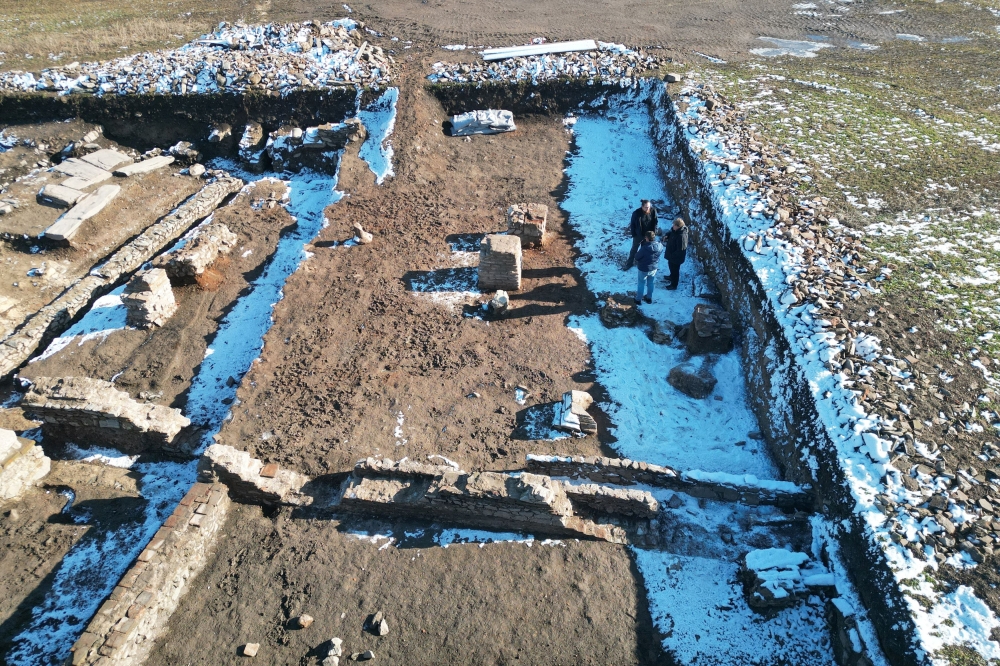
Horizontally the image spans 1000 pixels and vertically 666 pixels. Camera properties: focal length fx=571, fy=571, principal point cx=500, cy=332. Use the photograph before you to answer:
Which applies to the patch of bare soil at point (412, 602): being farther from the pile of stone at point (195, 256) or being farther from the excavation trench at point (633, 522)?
the pile of stone at point (195, 256)

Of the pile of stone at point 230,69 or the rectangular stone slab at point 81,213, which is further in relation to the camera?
the pile of stone at point 230,69

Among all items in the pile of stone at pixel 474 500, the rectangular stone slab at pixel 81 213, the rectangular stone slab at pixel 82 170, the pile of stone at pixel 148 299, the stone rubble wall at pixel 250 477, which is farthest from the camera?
the rectangular stone slab at pixel 82 170

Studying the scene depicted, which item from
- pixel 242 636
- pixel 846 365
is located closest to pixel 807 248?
pixel 846 365

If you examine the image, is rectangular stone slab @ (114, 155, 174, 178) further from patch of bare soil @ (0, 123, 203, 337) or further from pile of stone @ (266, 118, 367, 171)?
pile of stone @ (266, 118, 367, 171)

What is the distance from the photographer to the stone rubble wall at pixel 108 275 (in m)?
9.44

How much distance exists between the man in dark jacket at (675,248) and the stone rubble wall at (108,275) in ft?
32.2

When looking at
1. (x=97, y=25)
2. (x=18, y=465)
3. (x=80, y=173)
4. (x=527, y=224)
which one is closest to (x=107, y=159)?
(x=80, y=173)

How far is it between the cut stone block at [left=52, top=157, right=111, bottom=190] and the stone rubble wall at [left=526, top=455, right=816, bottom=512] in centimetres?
1200

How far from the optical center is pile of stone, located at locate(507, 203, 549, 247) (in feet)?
35.3

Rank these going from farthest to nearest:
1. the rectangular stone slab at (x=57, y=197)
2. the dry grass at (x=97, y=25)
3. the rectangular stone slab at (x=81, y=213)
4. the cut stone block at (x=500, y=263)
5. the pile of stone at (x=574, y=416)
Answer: the dry grass at (x=97, y=25), the rectangular stone slab at (x=57, y=197), the rectangular stone slab at (x=81, y=213), the cut stone block at (x=500, y=263), the pile of stone at (x=574, y=416)

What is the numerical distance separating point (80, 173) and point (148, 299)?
18.7 feet

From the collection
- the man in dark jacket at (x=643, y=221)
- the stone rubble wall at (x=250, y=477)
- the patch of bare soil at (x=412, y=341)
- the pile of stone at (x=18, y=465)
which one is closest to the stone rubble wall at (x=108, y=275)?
the pile of stone at (x=18, y=465)

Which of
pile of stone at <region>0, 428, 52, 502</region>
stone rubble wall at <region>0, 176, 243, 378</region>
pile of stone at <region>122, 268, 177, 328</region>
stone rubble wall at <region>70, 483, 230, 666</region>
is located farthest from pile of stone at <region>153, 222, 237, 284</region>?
stone rubble wall at <region>70, 483, 230, 666</region>

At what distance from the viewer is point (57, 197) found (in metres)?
12.0
